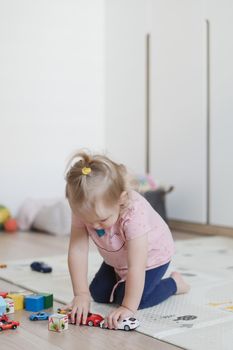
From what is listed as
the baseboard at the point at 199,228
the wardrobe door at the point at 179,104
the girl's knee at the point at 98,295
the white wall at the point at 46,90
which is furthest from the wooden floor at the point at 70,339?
the white wall at the point at 46,90

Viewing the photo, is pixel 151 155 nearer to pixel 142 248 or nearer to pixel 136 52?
pixel 136 52

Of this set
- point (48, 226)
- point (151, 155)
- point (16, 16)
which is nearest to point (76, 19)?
point (16, 16)

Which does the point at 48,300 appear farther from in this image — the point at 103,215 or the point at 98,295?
the point at 103,215

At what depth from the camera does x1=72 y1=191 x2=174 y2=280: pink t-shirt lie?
131 cm

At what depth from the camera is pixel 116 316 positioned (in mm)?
1238

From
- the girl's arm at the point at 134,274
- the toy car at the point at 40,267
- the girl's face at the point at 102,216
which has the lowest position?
the toy car at the point at 40,267

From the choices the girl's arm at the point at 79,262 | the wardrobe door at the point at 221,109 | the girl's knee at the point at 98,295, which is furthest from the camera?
the wardrobe door at the point at 221,109

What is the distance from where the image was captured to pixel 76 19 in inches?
132

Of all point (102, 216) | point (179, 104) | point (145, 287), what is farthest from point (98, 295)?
point (179, 104)

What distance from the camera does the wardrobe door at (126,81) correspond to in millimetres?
3162

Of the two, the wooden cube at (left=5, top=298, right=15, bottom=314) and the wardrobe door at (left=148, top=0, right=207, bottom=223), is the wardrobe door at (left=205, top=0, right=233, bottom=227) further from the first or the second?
the wooden cube at (left=5, top=298, right=15, bottom=314)

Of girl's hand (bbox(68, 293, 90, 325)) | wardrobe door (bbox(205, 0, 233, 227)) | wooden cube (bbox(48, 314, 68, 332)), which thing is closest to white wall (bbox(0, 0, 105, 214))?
wardrobe door (bbox(205, 0, 233, 227))

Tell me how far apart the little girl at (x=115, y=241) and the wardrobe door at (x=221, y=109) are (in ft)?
3.89

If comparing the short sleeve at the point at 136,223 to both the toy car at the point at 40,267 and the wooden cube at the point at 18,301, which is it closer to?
the wooden cube at the point at 18,301
